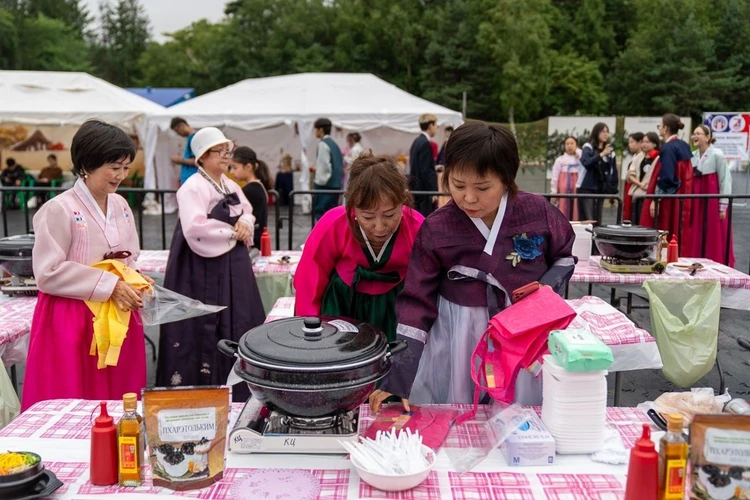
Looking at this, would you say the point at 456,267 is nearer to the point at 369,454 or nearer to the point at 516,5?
the point at 369,454

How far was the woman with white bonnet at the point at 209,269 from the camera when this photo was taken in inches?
144

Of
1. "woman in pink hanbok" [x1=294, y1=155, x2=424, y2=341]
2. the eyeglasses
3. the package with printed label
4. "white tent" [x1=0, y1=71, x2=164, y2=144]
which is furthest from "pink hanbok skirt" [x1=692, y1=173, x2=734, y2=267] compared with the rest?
"white tent" [x1=0, y1=71, x2=164, y2=144]

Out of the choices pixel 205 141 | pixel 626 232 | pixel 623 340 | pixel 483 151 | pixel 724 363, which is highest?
pixel 205 141

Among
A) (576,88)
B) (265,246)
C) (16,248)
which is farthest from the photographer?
(576,88)

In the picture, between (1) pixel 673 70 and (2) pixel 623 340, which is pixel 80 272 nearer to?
(2) pixel 623 340

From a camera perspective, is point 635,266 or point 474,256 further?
point 635,266

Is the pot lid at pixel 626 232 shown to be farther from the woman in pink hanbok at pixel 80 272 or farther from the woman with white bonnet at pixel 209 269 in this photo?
the woman in pink hanbok at pixel 80 272

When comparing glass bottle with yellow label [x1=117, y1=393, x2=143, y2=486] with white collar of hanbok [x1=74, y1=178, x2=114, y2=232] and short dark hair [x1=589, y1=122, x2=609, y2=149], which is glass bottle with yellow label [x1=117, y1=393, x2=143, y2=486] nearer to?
white collar of hanbok [x1=74, y1=178, x2=114, y2=232]

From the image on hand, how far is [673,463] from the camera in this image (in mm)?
1431

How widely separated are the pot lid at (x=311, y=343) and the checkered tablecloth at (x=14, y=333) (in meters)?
1.63

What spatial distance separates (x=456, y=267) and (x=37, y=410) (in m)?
1.28

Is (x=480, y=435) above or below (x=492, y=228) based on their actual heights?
below

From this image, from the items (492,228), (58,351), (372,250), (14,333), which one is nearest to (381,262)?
(372,250)

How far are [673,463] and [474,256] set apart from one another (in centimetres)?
80
